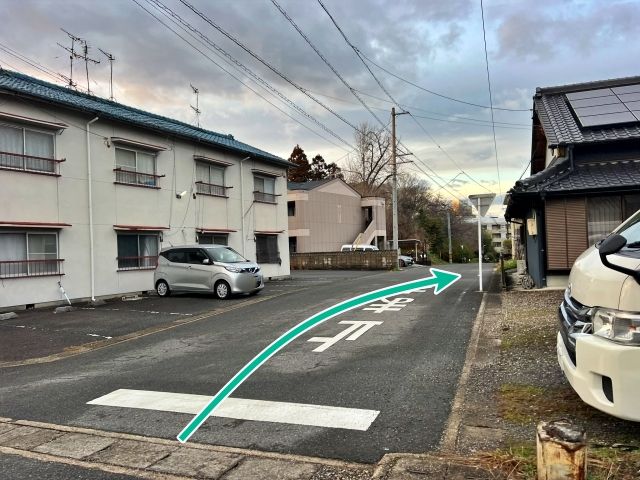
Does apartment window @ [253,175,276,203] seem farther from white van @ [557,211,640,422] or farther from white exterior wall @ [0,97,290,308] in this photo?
white van @ [557,211,640,422]

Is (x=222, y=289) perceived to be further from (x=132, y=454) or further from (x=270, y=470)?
(x=270, y=470)

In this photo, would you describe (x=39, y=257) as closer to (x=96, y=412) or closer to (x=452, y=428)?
(x=96, y=412)

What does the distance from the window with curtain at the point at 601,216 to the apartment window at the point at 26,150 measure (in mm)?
14179

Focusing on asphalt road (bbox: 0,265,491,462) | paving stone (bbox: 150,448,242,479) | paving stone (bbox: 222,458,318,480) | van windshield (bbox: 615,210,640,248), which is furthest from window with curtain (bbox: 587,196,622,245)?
paving stone (bbox: 150,448,242,479)

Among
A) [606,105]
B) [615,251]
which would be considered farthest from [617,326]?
[606,105]

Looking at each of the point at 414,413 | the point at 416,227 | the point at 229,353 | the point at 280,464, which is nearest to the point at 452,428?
the point at 414,413

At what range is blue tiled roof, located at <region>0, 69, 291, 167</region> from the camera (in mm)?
12984

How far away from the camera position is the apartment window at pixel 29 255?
12.3 metres

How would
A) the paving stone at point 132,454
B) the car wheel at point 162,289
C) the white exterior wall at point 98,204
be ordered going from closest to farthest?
the paving stone at point 132,454 → the white exterior wall at point 98,204 → the car wheel at point 162,289

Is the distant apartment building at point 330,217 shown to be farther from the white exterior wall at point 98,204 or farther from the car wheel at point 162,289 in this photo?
the car wheel at point 162,289

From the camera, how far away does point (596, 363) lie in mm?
3238

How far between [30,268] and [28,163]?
279 centimetres

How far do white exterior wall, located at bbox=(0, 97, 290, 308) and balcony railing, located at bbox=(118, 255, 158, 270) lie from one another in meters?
0.17
